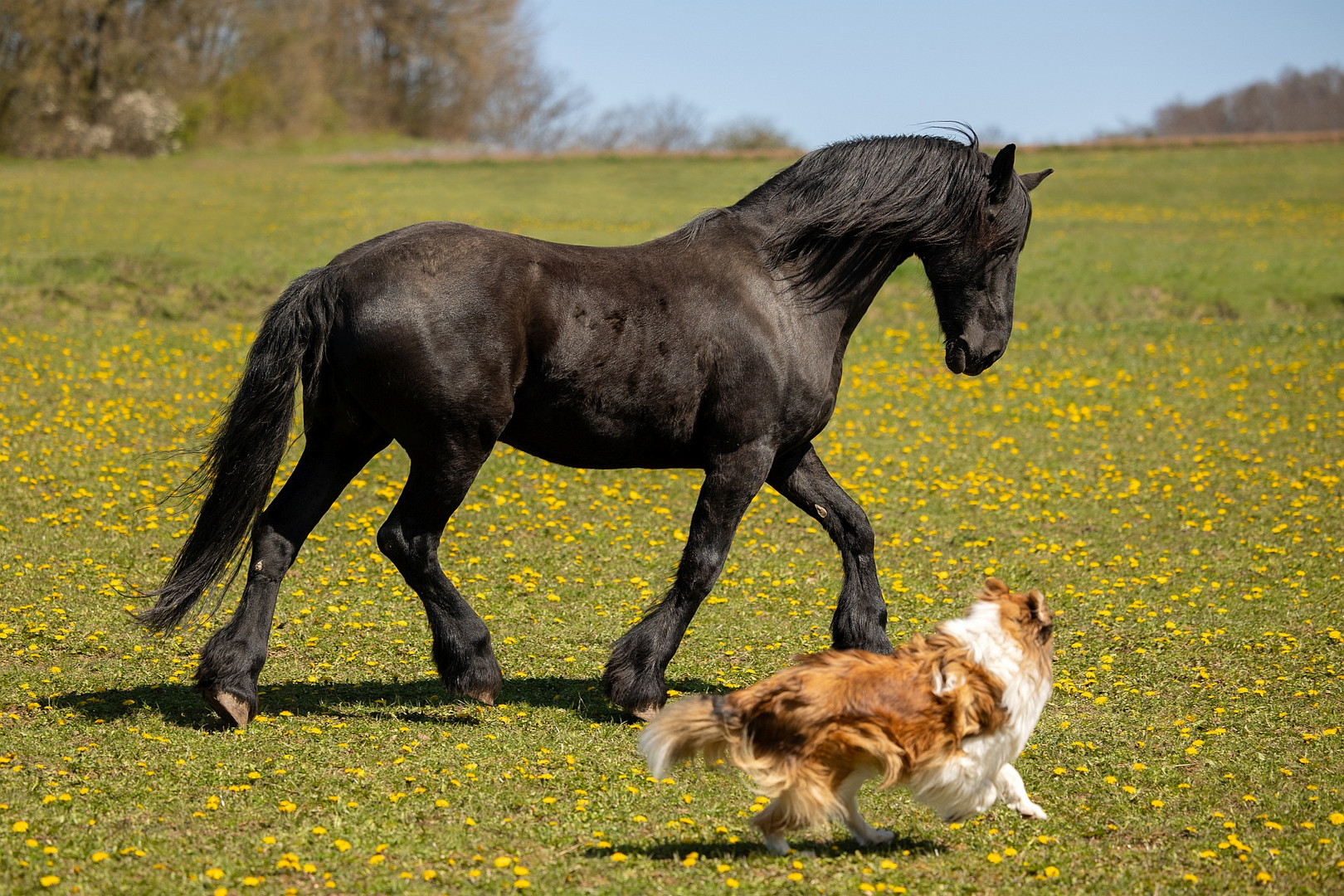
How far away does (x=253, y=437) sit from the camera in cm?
558

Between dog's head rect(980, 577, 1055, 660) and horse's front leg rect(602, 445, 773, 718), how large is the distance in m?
1.62

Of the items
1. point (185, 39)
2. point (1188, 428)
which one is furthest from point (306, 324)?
point (185, 39)

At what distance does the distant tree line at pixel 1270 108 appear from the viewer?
279 ft

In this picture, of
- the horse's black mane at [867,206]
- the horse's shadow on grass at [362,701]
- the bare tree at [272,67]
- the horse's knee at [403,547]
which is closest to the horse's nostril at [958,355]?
the horse's black mane at [867,206]

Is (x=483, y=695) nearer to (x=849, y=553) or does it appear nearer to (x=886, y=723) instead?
(x=849, y=553)

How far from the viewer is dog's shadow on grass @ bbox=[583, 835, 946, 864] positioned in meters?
4.43

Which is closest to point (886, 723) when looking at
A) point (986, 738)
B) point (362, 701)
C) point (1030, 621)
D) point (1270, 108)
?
point (986, 738)

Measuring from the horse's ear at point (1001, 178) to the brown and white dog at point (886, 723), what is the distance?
93.4 inches

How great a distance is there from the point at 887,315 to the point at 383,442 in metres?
16.4

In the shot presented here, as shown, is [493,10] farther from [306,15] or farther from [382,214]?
[382,214]

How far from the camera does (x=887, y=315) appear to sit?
70.0 feet

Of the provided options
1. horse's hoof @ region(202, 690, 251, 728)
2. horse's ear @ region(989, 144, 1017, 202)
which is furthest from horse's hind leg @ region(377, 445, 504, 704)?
horse's ear @ region(989, 144, 1017, 202)

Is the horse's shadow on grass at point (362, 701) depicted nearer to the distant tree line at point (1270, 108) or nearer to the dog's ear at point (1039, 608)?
the dog's ear at point (1039, 608)

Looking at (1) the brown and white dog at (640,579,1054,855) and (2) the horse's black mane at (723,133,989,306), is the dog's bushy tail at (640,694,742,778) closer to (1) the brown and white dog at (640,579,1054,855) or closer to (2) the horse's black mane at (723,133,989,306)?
(1) the brown and white dog at (640,579,1054,855)
